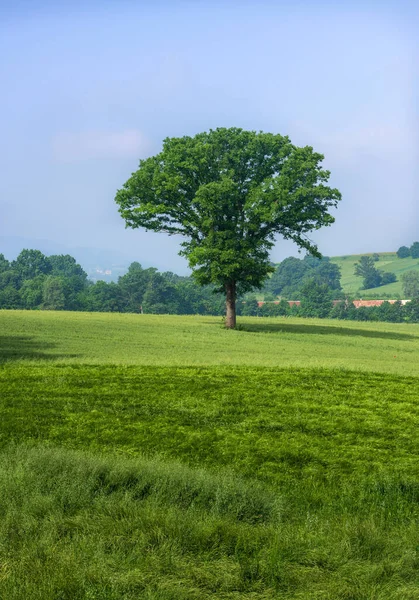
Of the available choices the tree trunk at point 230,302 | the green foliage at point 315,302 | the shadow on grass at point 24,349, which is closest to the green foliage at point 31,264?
the green foliage at point 315,302

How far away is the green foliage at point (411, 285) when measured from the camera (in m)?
166

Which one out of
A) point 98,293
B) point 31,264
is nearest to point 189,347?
point 98,293

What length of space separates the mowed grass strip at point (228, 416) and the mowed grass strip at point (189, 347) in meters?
3.16

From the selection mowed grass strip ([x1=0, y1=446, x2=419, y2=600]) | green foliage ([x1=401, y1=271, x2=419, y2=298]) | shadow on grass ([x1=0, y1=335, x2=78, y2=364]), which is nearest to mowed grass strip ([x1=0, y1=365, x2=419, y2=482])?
mowed grass strip ([x1=0, y1=446, x2=419, y2=600])

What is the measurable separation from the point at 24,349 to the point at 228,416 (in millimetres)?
12763

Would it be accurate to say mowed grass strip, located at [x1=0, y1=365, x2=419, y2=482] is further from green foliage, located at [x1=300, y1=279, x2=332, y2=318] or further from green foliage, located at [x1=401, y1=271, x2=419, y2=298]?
green foliage, located at [x1=401, y1=271, x2=419, y2=298]

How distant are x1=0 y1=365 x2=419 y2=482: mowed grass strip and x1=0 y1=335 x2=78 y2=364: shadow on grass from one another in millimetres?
2748

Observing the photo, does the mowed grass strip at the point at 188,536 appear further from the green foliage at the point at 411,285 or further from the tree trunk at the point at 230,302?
the green foliage at the point at 411,285

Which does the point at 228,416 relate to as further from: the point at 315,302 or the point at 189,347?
the point at 315,302

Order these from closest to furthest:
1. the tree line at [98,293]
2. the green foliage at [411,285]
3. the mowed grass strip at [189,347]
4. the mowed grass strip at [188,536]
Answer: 1. the mowed grass strip at [188,536]
2. the mowed grass strip at [189,347]
3. the tree line at [98,293]
4. the green foliage at [411,285]

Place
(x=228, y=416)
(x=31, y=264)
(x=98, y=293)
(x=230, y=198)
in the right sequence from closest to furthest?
(x=228, y=416) < (x=230, y=198) < (x=98, y=293) < (x=31, y=264)

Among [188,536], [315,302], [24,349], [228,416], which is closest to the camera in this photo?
[188,536]

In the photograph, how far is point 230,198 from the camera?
39.8 m

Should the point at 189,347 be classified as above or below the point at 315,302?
below
